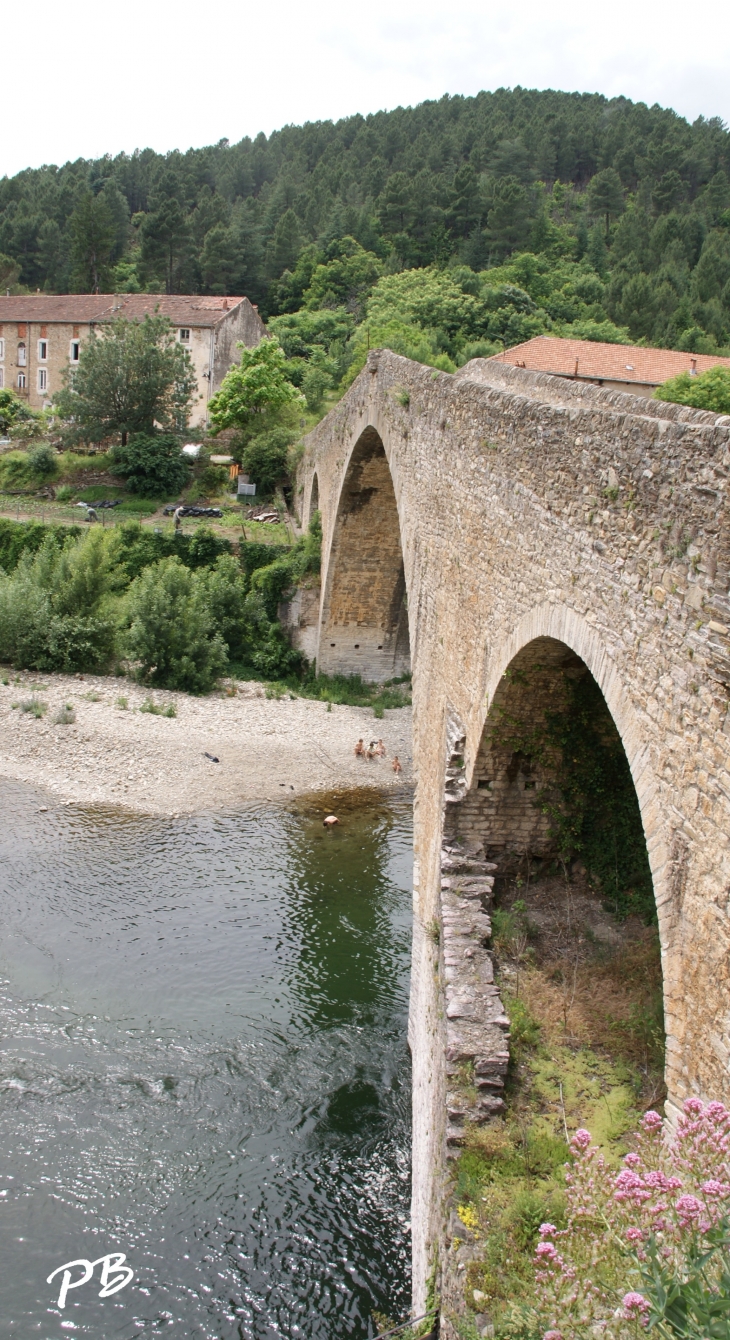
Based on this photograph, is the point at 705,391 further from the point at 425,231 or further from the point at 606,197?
the point at 606,197

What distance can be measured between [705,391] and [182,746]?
41.7 ft

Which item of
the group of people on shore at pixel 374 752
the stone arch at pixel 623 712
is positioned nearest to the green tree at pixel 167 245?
the group of people on shore at pixel 374 752

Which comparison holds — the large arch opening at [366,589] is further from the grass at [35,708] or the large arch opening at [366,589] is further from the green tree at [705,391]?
the grass at [35,708]

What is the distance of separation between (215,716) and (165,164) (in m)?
69.9

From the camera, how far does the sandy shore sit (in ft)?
58.3

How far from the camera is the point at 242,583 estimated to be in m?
25.9

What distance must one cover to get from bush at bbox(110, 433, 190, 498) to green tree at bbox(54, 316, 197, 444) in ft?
3.59

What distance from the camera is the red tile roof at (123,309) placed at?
136 ft

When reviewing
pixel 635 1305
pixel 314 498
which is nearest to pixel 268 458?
pixel 314 498

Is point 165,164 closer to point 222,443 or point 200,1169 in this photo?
point 222,443

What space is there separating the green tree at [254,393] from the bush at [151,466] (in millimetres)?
2184

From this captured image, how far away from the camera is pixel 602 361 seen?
25797 millimetres

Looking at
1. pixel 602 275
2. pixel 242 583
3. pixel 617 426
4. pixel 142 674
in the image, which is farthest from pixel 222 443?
pixel 617 426

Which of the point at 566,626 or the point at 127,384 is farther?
the point at 127,384
